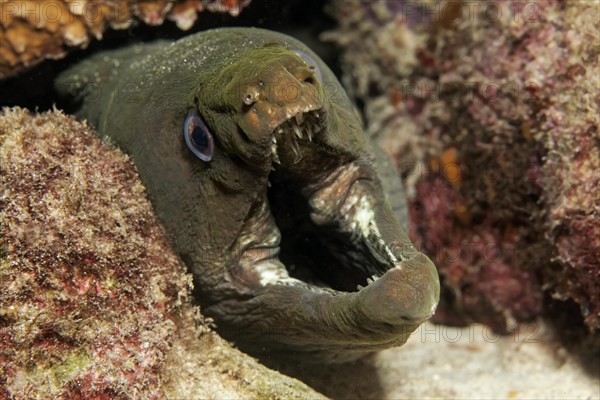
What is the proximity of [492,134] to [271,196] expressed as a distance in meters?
2.05

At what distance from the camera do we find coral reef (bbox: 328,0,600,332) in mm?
3555

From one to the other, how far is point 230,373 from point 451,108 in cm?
318

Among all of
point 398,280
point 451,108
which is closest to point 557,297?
point 451,108

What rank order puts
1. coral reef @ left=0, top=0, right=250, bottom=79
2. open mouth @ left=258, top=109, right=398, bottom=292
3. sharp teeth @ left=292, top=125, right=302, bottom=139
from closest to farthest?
sharp teeth @ left=292, top=125, right=302, bottom=139, open mouth @ left=258, top=109, right=398, bottom=292, coral reef @ left=0, top=0, right=250, bottom=79

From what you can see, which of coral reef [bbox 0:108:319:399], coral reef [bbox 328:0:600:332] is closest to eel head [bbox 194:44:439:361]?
coral reef [bbox 0:108:319:399]

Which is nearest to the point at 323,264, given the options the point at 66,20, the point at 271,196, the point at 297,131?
the point at 271,196

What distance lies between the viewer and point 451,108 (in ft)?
15.9

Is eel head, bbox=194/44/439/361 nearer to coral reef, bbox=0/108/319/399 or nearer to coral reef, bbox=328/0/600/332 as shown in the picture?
coral reef, bbox=0/108/319/399

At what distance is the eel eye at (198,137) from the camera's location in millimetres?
2816

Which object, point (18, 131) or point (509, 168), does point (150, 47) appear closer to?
point (18, 131)

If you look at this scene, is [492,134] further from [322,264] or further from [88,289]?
[88,289]

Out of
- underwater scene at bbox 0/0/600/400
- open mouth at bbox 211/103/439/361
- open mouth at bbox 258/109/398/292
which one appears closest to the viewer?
open mouth at bbox 211/103/439/361

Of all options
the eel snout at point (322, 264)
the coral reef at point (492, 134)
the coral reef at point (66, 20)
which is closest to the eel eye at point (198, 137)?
the eel snout at point (322, 264)

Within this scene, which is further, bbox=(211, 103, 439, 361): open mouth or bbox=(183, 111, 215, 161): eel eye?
bbox=(183, 111, 215, 161): eel eye
